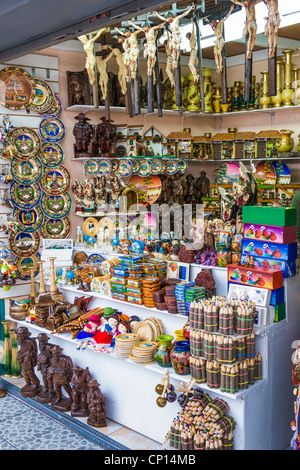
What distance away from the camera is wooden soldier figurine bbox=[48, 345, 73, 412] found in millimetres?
3592

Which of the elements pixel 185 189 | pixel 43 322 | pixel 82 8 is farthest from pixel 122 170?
pixel 82 8

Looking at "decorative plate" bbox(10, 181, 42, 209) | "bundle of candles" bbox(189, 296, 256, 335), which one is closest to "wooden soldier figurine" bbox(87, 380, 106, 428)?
"bundle of candles" bbox(189, 296, 256, 335)

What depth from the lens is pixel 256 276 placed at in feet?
9.31

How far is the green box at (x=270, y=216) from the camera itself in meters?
2.78

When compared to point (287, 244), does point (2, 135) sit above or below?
above

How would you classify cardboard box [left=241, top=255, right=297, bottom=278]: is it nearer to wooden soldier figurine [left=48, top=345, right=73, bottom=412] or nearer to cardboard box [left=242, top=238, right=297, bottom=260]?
cardboard box [left=242, top=238, right=297, bottom=260]

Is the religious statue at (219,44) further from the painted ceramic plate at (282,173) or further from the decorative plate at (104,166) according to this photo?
the painted ceramic plate at (282,173)

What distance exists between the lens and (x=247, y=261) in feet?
9.59

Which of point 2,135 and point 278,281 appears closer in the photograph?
point 278,281

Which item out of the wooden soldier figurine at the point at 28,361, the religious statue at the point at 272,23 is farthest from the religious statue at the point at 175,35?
the wooden soldier figurine at the point at 28,361

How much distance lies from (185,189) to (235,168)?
0.81m

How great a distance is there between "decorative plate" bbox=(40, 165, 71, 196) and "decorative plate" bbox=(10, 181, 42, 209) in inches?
3.9

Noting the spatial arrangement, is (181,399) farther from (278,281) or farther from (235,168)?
(235,168)

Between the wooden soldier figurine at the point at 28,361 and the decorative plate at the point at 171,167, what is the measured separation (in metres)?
2.26
